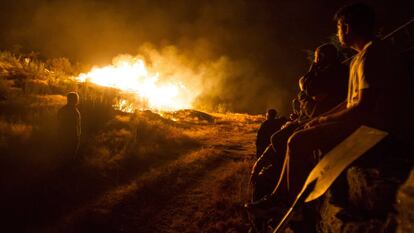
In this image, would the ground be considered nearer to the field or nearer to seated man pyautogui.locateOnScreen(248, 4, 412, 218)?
the field

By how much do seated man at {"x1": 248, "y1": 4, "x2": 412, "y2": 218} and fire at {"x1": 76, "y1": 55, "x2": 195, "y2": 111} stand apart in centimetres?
2136

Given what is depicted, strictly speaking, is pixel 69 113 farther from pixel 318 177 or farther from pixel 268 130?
pixel 318 177

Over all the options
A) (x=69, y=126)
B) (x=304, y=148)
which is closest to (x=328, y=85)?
(x=304, y=148)

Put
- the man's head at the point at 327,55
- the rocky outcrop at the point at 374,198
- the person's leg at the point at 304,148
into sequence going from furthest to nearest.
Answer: the man's head at the point at 327,55, the person's leg at the point at 304,148, the rocky outcrop at the point at 374,198

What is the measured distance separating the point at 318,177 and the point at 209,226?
4042 millimetres

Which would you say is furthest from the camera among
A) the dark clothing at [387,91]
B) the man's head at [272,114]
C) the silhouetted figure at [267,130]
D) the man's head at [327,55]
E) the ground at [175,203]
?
the man's head at [272,114]

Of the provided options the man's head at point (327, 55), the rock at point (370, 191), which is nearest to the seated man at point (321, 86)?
the man's head at point (327, 55)

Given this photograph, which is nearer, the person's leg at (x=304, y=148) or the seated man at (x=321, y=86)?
the person's leg at (x=304, y=148)

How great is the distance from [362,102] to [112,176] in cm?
739

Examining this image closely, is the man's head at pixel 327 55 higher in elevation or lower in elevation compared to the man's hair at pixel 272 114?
higher

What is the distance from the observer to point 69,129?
29.0 feet

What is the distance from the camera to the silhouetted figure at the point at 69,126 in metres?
8.78

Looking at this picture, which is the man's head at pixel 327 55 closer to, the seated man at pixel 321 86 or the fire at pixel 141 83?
the seated man at pixel 321 86

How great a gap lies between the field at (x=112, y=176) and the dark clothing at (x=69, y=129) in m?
0.33
